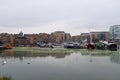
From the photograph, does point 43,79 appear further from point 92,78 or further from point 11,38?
point 11,38

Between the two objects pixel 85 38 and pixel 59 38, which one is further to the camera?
pixel 85 38

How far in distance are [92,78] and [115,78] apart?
1918 millimetres

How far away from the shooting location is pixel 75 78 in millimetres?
20266

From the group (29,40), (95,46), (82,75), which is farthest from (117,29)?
(82,75)

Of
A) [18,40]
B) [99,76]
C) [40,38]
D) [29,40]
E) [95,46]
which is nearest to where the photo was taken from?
[99,76]

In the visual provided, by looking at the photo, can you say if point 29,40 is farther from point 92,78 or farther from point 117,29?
point 92,78

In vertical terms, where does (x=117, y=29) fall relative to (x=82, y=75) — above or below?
above

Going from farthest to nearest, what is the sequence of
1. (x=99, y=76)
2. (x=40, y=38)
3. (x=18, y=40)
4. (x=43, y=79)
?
1. (x=40, y=38)
2. (x=18, y=40)
3. (x=99, y=76)
4. (x=43, y=79)

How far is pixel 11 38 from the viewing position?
4281 inches

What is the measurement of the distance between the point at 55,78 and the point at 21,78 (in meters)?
2.82

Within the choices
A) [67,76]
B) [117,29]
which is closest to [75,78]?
[67,76]

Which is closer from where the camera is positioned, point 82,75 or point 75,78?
point 75,78

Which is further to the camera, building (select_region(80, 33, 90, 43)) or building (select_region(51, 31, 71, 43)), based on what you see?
building (select_region(51, 31, 71, 43))

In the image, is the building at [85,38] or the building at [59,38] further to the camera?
the building at [59,38]
